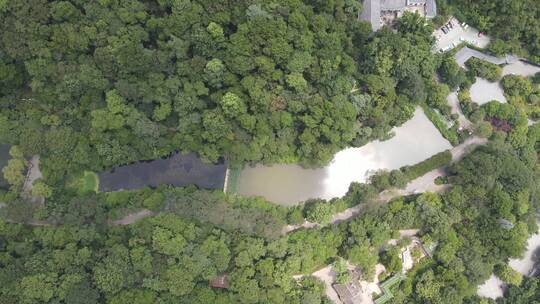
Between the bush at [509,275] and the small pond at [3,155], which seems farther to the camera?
the bush at [509,275]

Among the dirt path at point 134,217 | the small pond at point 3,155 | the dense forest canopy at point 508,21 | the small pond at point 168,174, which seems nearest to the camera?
the dirt path at point 134,217

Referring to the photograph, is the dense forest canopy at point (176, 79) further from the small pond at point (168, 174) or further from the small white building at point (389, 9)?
the small white building at point (389, 9)

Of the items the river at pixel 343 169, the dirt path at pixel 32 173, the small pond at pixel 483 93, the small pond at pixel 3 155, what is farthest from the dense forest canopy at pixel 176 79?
the small pond at pixel 483 93

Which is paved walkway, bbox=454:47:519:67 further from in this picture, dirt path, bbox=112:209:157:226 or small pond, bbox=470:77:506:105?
dirt path, bbox=112:209:157:226

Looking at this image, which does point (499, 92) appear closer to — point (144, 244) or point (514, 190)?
point (514, 190)

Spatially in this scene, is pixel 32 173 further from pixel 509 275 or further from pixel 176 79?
pixel 509 275

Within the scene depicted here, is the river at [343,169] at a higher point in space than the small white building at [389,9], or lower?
lower

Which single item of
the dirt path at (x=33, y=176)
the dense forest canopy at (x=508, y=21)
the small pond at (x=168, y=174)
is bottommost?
the dirt path at (x=33, y=176)

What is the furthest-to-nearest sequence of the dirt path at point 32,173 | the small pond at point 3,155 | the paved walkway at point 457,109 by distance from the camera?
the paved walkway at point 457,109
the small pond at point 3,155
the dirt path at point 32,173

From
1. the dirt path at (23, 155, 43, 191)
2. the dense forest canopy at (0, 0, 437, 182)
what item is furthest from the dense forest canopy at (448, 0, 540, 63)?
the dirt path at (23, 155, 43, 191)
